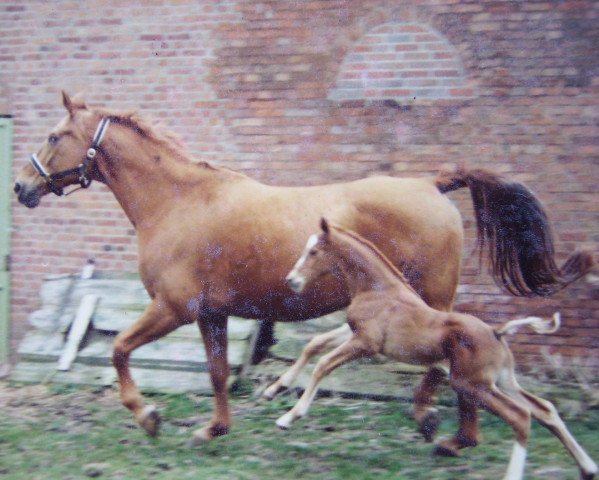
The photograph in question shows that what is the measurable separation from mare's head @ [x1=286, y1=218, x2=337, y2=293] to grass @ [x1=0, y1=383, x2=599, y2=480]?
1.25 meters

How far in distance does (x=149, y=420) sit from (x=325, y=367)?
4.64 ft

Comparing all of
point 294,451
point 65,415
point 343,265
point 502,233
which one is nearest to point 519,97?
point 502,233

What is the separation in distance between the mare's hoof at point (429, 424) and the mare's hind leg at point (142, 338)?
6.07 feet

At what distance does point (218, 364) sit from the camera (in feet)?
18.1

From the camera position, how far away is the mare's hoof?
17.0 feet

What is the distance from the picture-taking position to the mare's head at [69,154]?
18.5 ft

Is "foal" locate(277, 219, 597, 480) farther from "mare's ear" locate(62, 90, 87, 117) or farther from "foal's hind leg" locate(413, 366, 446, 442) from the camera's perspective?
"mare's ear" locate(62, 90, 87, 117)

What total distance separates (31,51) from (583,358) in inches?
252

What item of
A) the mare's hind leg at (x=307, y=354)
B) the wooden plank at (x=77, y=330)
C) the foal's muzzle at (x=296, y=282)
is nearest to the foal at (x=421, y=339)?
the foal's muzzle at (x=296, y=282)

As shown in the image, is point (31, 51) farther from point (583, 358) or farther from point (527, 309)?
point (583, 358)

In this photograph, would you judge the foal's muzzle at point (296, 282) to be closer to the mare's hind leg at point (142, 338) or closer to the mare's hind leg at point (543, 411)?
the mare's hind leg at point (142, 338)

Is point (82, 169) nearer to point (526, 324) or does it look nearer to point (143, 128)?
point (143, 128)

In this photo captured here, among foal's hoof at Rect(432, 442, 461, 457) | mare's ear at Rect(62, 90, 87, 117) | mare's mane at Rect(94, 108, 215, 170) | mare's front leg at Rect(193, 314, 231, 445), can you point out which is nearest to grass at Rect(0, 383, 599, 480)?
foal's hoof at Rect(432, 442, 461, 457)

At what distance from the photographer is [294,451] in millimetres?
5172
